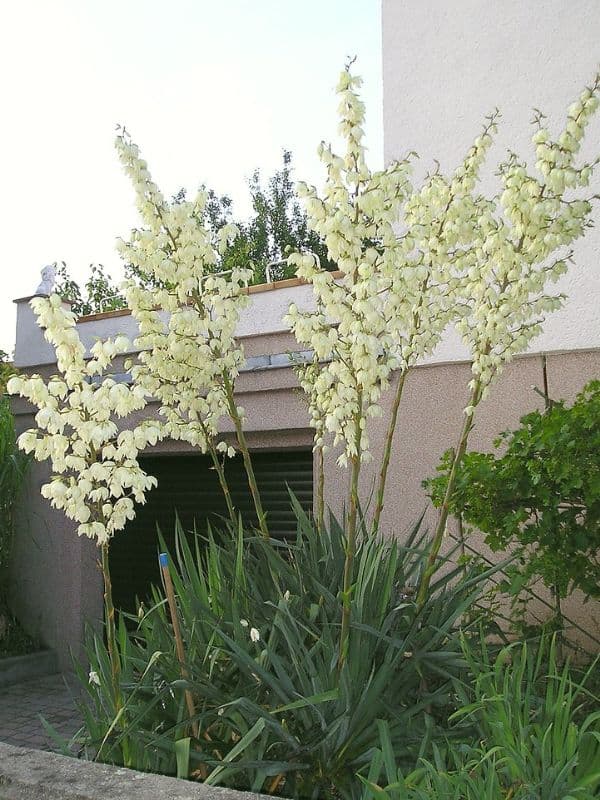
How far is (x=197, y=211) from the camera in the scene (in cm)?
372

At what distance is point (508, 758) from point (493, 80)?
4723mm

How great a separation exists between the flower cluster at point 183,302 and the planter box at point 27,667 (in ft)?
15.1

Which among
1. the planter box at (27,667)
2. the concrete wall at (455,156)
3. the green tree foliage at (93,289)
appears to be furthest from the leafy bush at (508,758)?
the green tree foliage at (93,289)

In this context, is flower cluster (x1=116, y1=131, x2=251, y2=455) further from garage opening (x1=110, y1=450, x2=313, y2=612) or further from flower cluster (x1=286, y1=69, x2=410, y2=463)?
garage opening (x1=110, y1=450, x2=313, y2=612)

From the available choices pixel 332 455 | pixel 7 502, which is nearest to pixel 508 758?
pixel 332 455

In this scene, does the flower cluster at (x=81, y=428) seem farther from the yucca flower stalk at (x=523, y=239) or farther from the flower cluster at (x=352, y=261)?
the yucca flower stalk at (x=523, y=239)

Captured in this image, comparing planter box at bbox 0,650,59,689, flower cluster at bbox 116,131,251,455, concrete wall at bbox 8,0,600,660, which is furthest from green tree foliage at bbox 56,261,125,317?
flower cluster at bbox 116,131,251,455

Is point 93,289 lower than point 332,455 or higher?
higher

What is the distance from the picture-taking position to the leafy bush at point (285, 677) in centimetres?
268

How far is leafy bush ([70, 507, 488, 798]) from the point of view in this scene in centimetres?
268

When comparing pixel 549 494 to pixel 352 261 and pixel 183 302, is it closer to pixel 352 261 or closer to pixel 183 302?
pixel 352 261

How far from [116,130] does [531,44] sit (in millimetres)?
3280

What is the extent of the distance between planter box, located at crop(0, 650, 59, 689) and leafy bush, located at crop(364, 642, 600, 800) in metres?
5.65

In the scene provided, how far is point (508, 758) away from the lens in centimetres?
224
